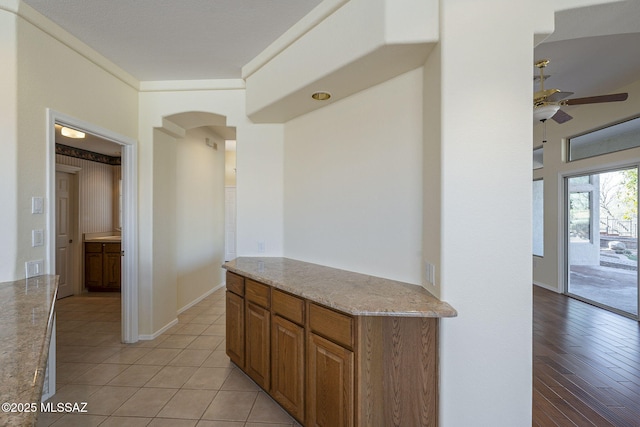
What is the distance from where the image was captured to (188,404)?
2.18 metres

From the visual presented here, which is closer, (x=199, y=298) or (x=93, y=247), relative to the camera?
(x=199, y=298)

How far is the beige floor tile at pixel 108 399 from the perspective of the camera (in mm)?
2094

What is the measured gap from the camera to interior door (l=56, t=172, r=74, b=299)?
472cm

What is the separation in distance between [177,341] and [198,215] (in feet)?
6.40

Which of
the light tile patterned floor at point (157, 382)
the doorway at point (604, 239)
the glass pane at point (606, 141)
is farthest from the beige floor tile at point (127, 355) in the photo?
the glass pane at point (606, 141)

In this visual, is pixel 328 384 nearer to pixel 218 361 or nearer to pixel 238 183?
pixel 218 361

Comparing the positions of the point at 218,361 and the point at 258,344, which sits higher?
the point at 258,344

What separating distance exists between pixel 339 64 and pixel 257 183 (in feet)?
5.05

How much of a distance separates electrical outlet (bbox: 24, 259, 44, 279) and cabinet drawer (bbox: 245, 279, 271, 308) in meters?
1.53

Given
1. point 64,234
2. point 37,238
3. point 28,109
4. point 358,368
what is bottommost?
point 358,368

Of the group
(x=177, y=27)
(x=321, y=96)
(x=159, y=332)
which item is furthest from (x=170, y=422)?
(x=177, y=27)

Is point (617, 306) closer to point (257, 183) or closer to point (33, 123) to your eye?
point (257, 183)

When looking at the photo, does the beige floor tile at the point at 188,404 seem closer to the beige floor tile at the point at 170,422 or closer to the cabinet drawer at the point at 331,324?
the beige floor tile at the point at 170,422

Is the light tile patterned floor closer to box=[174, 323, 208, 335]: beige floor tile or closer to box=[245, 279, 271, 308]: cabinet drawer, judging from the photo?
box=[174, 323, 208, 335]: beige floor tile
